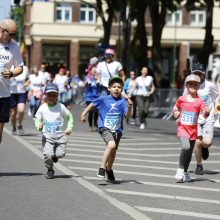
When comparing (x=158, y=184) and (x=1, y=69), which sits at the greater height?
(x=1, y=69)

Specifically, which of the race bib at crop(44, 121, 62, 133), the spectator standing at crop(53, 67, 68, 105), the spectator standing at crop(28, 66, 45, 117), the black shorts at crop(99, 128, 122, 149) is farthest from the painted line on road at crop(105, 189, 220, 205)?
the spectator standing at crop(53, 67, 68, 105)

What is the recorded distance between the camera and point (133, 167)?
45.0ft

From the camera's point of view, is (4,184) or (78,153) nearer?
(4,184)

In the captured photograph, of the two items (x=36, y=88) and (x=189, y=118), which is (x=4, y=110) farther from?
(x=36, y=88)

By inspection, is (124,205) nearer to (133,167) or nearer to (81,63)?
(133,167)

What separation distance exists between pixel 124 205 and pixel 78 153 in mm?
6538

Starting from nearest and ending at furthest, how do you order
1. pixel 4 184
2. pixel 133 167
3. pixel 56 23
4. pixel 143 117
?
pixel 4 184 → pixel 133 167 → pixel 143 117 → pixel 56 23

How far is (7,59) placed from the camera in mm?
11922

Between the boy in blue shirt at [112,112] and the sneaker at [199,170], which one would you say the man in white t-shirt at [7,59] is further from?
the sneaker at [199,170]

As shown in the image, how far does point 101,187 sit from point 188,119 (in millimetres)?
1812

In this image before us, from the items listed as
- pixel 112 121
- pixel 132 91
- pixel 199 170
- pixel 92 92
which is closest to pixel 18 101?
pixel 92 92

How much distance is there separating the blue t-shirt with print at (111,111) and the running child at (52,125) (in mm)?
420

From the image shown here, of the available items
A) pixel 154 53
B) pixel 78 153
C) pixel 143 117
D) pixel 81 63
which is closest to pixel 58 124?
pixel 78 153

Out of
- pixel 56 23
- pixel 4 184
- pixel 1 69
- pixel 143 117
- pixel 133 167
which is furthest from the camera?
pixel 56 23
